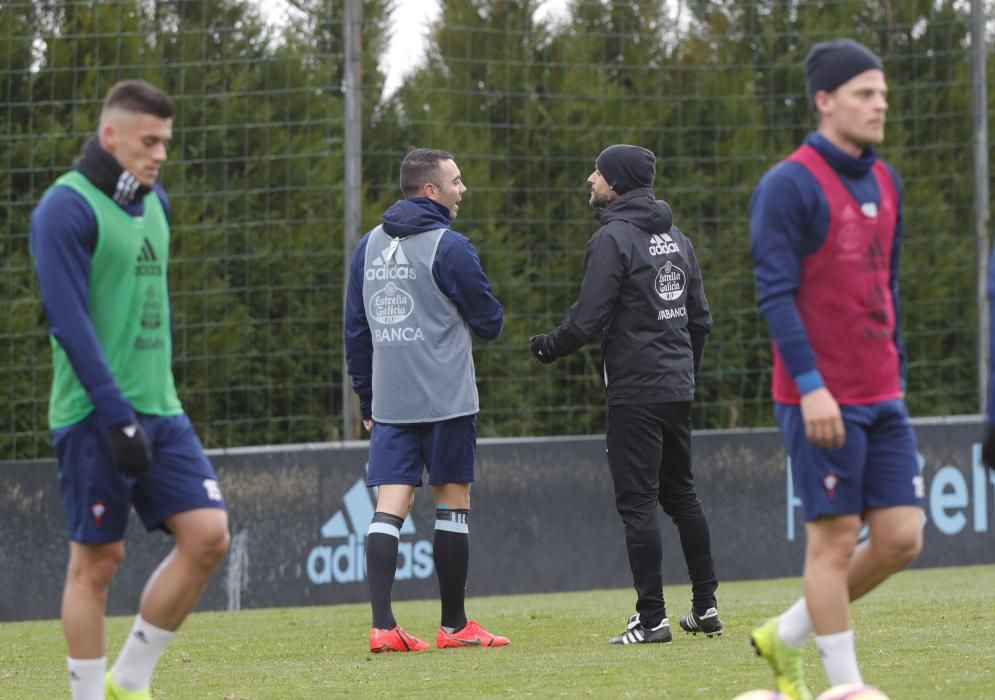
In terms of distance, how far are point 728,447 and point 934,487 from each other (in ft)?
4.87

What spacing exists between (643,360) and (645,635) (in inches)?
46.4

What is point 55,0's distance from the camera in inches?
426

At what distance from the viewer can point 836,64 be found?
4777mm

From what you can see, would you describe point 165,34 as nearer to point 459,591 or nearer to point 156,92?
point 459,591

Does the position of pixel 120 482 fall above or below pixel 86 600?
above

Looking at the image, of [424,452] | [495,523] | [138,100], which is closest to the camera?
[138,100]

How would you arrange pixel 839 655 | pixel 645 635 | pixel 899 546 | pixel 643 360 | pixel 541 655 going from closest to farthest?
pixel 839 655
pixel 899 546
pixel 541 655
pixel 645 635
pixel 643 360

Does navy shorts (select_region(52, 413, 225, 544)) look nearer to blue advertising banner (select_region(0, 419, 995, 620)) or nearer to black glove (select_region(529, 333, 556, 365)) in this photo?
black glove (select_region(529, 333, 556, 365))

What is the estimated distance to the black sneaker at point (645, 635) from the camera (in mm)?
7105

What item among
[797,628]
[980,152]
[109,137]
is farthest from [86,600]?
[980,152]

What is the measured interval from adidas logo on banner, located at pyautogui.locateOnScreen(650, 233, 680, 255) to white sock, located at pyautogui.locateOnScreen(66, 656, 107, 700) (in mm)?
3321

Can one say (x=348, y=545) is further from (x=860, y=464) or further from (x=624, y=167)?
(x=860, y=464)

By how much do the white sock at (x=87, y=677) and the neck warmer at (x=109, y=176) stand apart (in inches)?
52.8

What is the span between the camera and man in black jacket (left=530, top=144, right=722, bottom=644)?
7168mm
